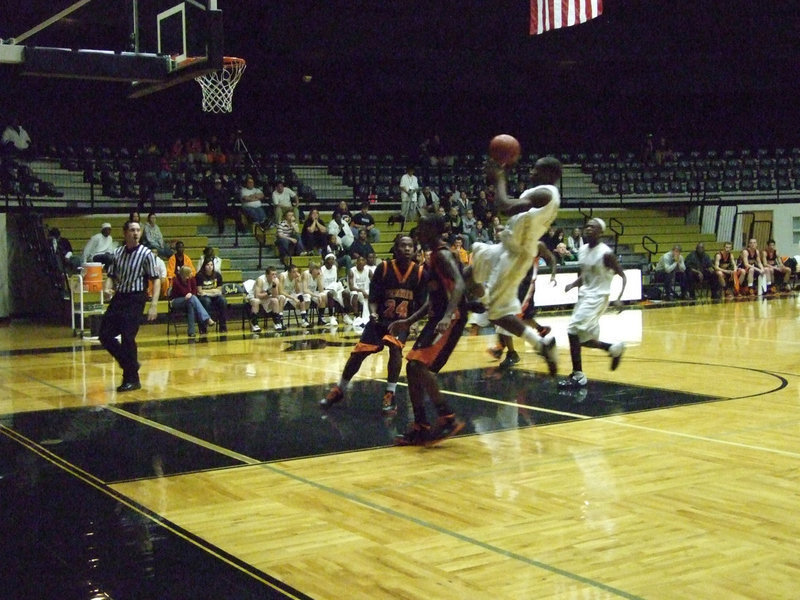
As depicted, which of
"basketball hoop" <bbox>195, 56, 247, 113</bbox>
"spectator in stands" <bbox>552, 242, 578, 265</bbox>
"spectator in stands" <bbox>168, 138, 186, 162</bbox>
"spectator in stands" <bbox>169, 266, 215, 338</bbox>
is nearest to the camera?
"basketball hoop" <bbox>195, 56, 247, 113</bbox>

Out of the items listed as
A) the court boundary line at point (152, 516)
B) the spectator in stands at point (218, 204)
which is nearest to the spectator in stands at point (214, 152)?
the spectator in stands at point (218, 204)

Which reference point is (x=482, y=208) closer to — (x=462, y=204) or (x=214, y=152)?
(x=462, y=204)

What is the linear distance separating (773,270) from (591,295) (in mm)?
16369

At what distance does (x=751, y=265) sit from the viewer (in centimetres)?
2408

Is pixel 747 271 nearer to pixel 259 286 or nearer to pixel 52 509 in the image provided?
pixel 259 286

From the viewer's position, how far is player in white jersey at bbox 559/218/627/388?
9898 mm

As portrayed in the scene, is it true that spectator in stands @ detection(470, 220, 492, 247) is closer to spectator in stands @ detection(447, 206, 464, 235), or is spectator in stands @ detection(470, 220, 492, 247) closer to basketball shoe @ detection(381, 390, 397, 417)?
spectator in stands @ detection(447, 206, 464, 235)

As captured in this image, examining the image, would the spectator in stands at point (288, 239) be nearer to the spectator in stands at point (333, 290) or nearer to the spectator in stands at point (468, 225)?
the spectator in stands at point (333, 290)

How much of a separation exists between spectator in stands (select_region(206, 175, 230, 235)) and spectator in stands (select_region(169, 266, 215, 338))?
454 centimetres

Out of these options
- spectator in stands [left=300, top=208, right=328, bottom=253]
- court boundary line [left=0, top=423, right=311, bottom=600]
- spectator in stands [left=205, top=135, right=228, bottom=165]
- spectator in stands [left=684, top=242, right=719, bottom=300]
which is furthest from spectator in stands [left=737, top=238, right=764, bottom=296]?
court boundary line [left=0, top=423, right=311, bottom=600]

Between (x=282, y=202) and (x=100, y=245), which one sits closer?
(x=100, y=245)

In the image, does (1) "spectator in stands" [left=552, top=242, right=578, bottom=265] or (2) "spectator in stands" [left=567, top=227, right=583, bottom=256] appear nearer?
(1) "spectator in stands" [left=552, top=242, right=578, bottom=265]

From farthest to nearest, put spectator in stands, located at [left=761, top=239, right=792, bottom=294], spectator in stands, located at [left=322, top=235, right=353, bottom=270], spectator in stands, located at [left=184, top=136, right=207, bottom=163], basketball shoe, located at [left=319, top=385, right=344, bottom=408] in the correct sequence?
→ spectator in stands, located at [left=761, top=239, right=792, bottom=294], spectator in stands, located at [left=184, top=136, right=207, bottom=163], spectator in stands, located at [left=322, top=235, right=353, bottom=270], basketball shoe, located at [left=319, top=385, right=344, bottom=408]

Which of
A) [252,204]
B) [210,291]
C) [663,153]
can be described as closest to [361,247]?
[252,204]
